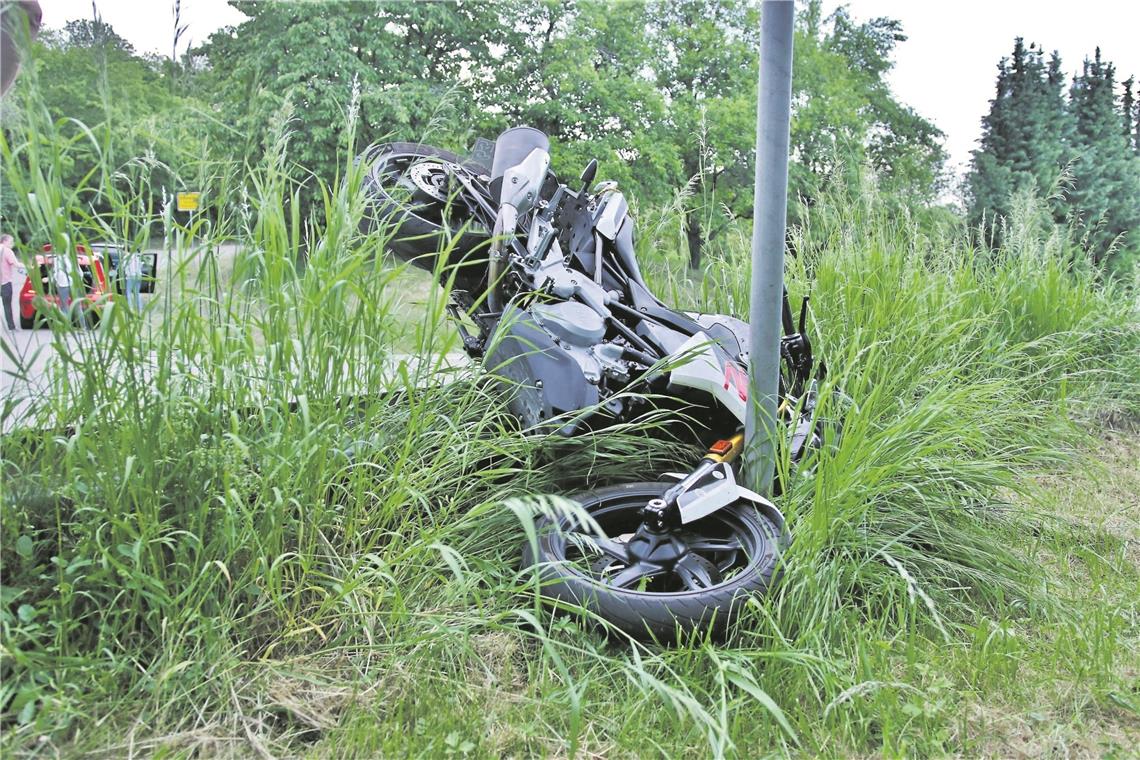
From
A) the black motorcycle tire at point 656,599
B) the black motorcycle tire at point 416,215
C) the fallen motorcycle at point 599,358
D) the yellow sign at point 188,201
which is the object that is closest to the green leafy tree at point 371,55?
the black motorcycle tire at point 416,215

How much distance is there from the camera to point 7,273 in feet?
5.73

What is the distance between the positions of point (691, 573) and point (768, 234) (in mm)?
981

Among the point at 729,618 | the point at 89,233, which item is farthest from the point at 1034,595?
the point at 89,233

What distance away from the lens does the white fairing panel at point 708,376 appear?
2.62 meters

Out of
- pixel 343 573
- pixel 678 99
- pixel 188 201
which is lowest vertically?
pixel 343 573

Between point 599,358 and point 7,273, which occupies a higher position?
point 7,273

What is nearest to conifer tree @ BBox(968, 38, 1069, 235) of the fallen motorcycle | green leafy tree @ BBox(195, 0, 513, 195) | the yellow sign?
green leafy tree @ BBox(195, 0, 513, 195)

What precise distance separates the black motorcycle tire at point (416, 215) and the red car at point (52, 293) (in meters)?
1.03

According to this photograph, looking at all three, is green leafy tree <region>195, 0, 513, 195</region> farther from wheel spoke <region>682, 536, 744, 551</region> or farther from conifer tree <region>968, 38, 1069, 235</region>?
conifer tree <region>968, 38, 1069, 235</region>

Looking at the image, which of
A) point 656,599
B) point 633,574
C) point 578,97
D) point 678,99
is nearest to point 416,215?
point 633,574

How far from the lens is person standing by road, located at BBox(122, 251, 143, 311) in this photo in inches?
70.4

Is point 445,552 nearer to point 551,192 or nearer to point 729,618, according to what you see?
point 729,618

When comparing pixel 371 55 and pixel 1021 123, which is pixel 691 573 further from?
pixel 1021 123

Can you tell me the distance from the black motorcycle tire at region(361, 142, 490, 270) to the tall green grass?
0.46 meters
